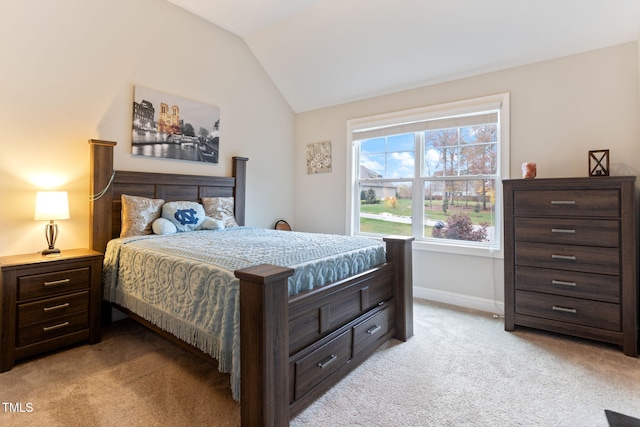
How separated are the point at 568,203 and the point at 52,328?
3.95m

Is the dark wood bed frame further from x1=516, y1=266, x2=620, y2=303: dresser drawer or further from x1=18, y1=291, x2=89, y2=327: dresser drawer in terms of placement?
x1=516, y1=266, x2=620, y2=303: dresser drawer

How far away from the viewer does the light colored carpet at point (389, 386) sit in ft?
5.28

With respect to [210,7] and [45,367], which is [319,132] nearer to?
[210,7]

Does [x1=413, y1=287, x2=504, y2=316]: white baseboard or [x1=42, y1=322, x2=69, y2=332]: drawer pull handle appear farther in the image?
[x1=413, y1=287, x2=504, y2=316]: white baseboard

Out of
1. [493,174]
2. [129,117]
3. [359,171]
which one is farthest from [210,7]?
[493,174]

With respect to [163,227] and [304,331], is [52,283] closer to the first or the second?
[163,227]

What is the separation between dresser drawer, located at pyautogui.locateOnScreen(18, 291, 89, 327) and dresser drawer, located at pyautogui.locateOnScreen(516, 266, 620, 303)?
11.5ft

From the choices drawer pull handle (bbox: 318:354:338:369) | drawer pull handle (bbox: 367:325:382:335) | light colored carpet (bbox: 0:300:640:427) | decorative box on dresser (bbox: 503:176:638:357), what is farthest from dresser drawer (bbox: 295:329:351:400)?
decorative box on dresser (bbox: 503:176:638:357)

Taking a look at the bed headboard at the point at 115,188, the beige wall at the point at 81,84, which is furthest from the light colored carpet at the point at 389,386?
the beige wall at the point at 81,84

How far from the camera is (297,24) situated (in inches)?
139

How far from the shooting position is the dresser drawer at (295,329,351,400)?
1.62m

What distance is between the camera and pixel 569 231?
2.45 metres

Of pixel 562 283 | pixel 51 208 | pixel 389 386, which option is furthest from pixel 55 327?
pixel 562 283

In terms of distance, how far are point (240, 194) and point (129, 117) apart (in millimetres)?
1426
